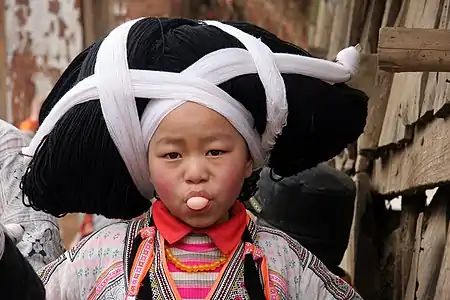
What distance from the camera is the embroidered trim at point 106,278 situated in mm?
1945

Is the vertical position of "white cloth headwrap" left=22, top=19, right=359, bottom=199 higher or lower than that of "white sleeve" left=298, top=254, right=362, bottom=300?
higher

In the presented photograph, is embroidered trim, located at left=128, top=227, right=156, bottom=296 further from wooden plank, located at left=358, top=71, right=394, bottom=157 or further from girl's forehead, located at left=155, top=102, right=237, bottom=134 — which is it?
wooden plank, located at left=358, top=71, right=394, bottom=157

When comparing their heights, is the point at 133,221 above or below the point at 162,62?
below

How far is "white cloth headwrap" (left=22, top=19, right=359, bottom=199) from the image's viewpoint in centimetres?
186

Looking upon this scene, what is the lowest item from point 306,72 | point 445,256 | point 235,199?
point 445,256

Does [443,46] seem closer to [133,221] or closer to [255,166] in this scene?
[255,166]

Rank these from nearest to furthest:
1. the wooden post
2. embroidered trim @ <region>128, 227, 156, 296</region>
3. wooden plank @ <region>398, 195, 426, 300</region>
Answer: the wooden post, embroidered trim @ <region>128, 227, 156, 296</region>, wooden plank @ <region>398, 195, 426, 300</region>

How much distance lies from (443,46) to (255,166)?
1.52 ft

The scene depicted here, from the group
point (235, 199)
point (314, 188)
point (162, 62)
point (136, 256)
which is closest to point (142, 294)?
point (136, 256)

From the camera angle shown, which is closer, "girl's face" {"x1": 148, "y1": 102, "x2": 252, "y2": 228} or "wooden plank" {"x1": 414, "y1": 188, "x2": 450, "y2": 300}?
"girl's face" {"x1": 148, "y1": 102, "x2": 252, "y2": 228}

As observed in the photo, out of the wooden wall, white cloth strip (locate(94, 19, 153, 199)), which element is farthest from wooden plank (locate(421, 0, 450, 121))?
white cloth strip (locate(94, 19, 153, 199))

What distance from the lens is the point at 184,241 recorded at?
6.40 feet

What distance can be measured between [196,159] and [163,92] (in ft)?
0.48

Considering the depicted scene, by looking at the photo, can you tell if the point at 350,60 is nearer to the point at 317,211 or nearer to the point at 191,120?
the point at 191,120
